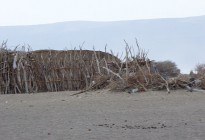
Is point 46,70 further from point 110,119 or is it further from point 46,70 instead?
point 110,119

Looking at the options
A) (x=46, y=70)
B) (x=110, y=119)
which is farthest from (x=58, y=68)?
(x=110, y=119)

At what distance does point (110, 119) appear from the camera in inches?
346

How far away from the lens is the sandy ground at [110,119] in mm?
6777

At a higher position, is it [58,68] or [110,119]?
[58,68]

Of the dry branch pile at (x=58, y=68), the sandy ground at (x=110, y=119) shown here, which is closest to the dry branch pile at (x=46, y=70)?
the dry branch pile at (x=58, y=68)

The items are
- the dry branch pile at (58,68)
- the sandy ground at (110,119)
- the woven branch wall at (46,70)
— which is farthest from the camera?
the woven branch wall at (46,70)

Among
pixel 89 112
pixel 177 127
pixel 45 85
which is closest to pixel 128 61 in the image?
pixel 45 85

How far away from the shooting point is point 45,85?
18828mm

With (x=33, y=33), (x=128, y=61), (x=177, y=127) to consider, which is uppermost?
(x=33, y=33)

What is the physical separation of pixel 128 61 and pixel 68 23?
21.9m

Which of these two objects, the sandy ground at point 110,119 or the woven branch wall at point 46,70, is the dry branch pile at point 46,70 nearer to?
the woven branch wall at point 46,70

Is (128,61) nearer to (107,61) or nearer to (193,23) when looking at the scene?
(107,61)

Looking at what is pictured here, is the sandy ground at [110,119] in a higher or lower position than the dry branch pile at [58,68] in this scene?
lower

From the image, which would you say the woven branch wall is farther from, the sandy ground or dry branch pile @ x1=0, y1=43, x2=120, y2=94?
the sandy ground
